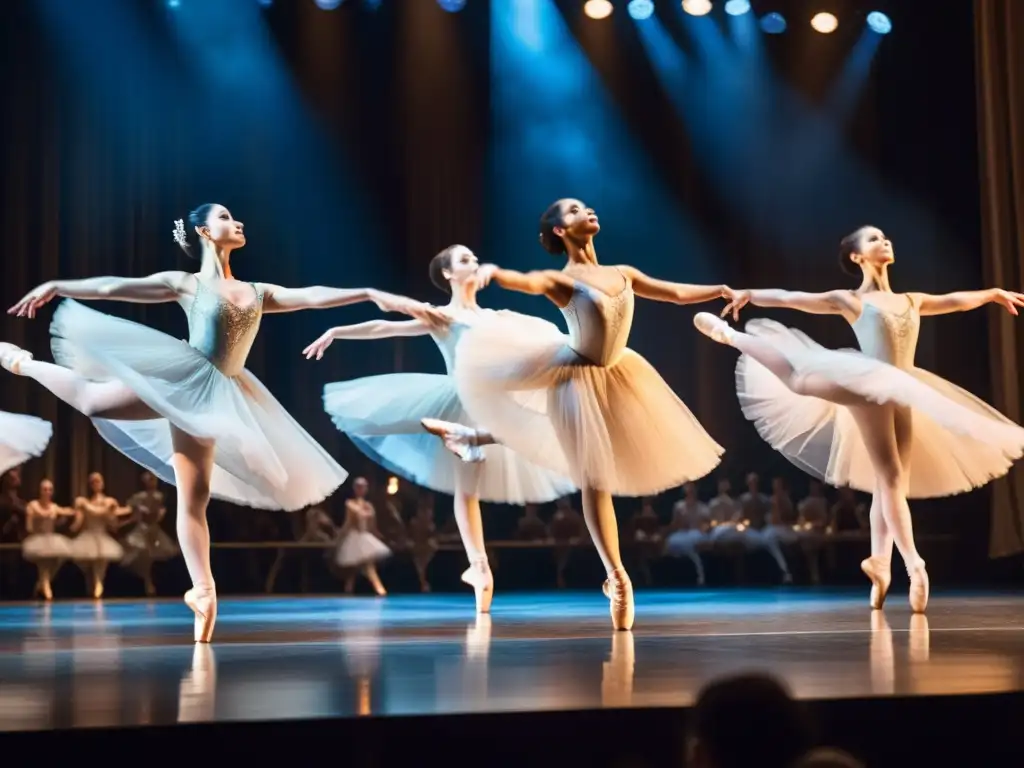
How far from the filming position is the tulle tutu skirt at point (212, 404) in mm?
3666

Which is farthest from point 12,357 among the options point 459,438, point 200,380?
point 459,438

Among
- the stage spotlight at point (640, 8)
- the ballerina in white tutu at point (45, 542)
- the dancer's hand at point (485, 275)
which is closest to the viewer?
the dancer's hand at point (485, 275)

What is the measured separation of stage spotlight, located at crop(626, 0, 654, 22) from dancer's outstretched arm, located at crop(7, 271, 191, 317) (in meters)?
5.50

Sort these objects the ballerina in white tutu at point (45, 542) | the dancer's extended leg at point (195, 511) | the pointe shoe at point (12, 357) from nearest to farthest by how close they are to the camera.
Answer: the dancer's extended leg at point (195, 511) → the pointe shoe at point (12, 357) → the ballerina in white tutu at point (45, 542)

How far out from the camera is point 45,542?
7.73m

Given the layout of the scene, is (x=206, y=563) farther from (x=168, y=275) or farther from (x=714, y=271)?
(x=714, y=271)

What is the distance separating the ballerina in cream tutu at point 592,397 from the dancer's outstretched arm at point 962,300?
1.10 metres

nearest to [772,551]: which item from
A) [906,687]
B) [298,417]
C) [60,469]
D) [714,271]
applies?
[714,271]

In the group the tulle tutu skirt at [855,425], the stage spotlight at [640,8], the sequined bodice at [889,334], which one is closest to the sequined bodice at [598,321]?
the tulle tutu skirt at [855,425]

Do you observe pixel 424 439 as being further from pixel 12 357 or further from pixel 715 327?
pixel 12 357

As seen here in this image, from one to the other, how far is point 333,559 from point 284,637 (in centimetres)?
408

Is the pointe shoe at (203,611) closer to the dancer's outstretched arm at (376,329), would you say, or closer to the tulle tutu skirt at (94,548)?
the dancer's outstretched arm at (376,329)

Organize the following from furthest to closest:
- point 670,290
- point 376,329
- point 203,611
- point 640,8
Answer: point 640,8
point 376,329
point 670,290
point 203,611

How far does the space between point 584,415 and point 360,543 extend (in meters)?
4.27
